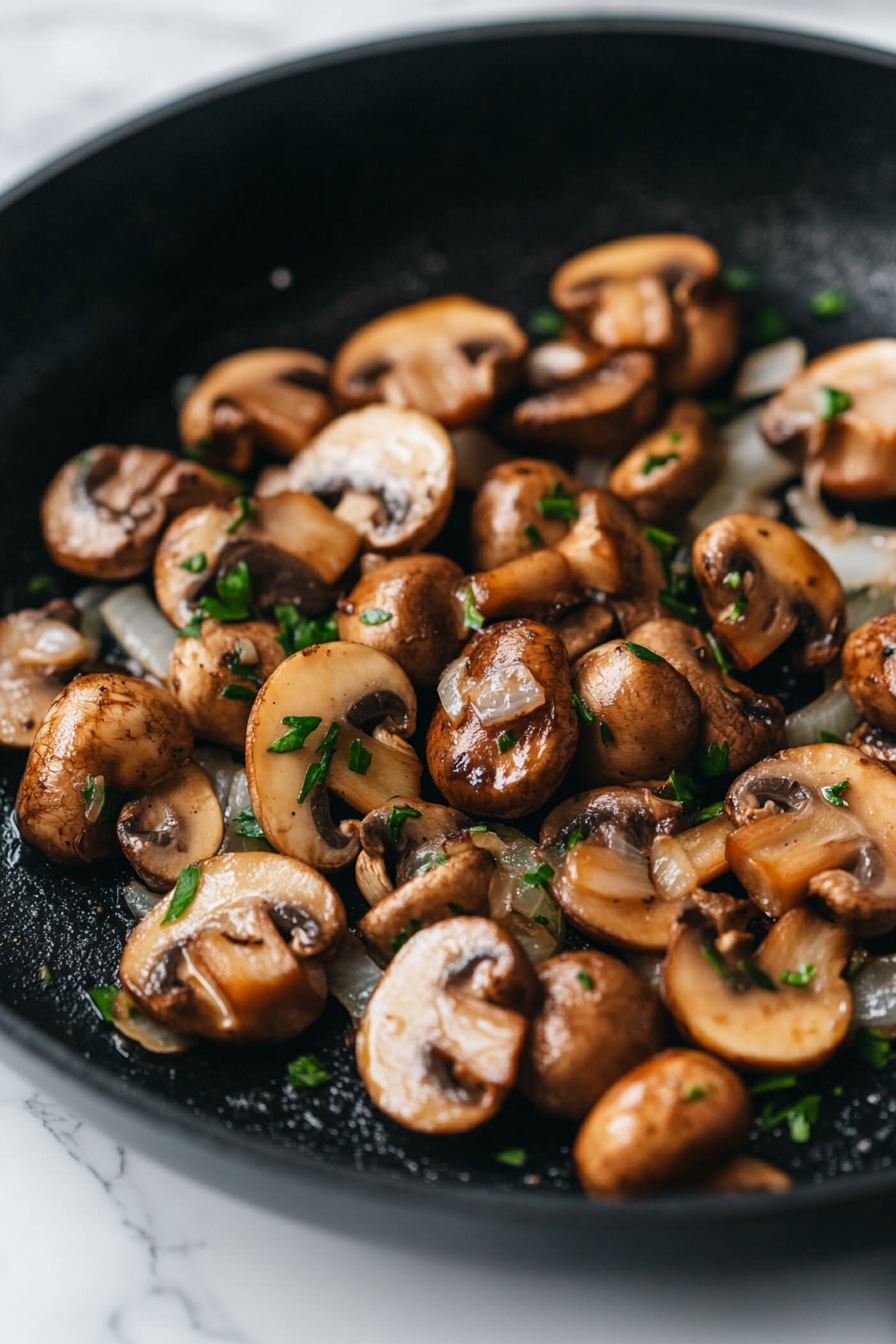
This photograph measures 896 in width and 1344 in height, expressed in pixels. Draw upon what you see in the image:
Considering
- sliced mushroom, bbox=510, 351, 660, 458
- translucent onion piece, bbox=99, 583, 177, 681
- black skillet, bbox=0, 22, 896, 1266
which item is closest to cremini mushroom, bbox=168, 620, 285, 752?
translucent onion piece, bbox=99, 583, 177, 681

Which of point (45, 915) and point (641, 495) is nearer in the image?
point (45, 915)

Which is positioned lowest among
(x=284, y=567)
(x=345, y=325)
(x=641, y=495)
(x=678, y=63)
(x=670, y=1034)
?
(x=670, y=1034)

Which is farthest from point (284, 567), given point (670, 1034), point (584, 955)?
point (670, 1034)

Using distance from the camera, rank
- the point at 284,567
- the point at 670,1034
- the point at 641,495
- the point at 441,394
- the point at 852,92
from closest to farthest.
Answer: the point at 670,1034 → the point at 284,567 → the point at 641,495 → the point at 441,394 → the point at 852,92

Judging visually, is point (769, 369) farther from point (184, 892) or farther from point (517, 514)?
point (184, 892)

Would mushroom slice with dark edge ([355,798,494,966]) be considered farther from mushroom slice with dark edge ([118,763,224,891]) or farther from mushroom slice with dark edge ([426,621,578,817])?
mushroom slice with dark edge ([118,763,224,891])

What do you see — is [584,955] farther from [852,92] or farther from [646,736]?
[852,92]

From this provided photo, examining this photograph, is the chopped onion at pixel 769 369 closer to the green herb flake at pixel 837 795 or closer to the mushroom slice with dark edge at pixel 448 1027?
the green herb flake at pixel 837 795
